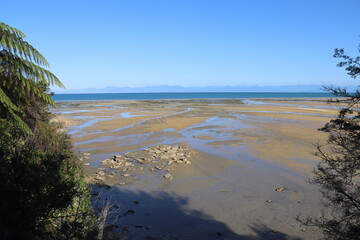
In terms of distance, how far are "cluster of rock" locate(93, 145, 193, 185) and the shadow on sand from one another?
1.64m

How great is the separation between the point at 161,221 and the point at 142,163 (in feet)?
19.0

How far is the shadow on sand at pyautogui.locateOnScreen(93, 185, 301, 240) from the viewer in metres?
6.96

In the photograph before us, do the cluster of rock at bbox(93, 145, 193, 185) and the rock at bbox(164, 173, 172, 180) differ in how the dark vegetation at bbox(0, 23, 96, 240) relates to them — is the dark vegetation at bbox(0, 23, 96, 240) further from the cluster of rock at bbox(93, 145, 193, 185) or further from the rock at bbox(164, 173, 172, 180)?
the rock at bbox(164, 173, 172, 180)

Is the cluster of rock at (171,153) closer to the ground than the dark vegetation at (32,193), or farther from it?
closer to the ground

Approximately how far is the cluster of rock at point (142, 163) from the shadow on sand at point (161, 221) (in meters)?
1.64

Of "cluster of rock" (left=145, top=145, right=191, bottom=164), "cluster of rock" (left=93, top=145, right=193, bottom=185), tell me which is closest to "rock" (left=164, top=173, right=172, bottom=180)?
"cluster of rock" (left=93, top=145, right=193, bottom=185)

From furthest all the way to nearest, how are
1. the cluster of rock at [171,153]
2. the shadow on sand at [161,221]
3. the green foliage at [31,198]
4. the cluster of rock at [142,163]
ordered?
the cluster of rock at [171,153]
the cluster of rock at [142,163]
the shadow on sand at [161,221]
the green foliage at [31,198]

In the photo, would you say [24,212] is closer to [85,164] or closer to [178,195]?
[178,195]

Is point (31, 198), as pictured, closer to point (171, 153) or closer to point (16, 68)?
point (16, 68)

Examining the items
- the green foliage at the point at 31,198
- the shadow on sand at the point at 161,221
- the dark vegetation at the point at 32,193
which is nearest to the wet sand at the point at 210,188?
the shadow on sand at the point at 161,221

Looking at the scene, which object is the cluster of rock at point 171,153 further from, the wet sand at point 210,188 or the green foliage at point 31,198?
the green foliage at point 31,198

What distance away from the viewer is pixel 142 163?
13391 millimetres

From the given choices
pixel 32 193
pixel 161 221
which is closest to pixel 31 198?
pixel 32 193

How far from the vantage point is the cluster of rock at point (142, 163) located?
11.5 meters
